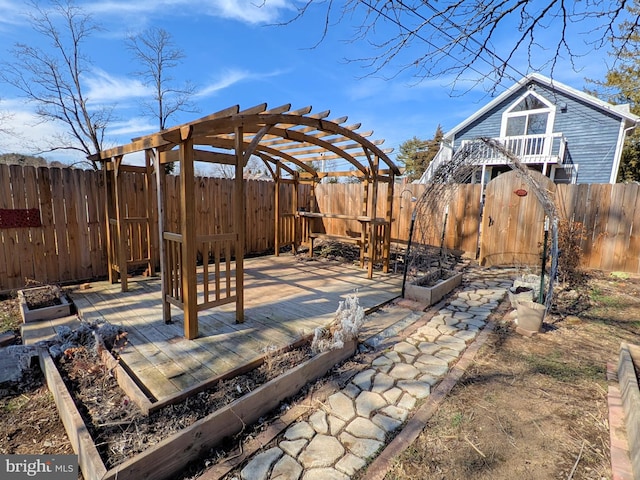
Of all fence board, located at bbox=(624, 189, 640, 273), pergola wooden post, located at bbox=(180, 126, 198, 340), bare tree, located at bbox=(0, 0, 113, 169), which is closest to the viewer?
pergola wooden post, located at bbox=(180, 126, 198, 340)

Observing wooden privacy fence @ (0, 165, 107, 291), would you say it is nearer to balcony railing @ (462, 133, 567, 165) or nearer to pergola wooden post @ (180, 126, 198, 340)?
pergola wooden post @ (180, 126, 198, 340)

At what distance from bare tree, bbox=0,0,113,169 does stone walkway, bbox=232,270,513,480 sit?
37.4 ft

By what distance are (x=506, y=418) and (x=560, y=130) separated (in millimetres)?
12067

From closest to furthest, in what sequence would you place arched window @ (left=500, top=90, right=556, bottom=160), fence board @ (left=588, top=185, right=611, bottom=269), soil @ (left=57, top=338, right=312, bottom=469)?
soil @ (left=57, top=338, right=312, bottom=469), fence board @ (left=588, top=185, right=611, bottom=269), arched window @ (left=500, top=90, right=556, bottom=160)

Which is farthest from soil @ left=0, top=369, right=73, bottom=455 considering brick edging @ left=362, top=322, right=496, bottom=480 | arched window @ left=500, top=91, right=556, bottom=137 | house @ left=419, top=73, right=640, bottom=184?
arched window @ left=500, top=91, right=556, bottom=137

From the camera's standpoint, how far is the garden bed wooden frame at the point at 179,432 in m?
1.42

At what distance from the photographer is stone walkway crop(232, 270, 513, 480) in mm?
1623

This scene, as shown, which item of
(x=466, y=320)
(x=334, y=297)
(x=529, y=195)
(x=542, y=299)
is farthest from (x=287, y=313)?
(x=529, y=195)

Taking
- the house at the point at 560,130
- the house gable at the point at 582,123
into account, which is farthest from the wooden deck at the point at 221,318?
the house gable at the point at 582,123

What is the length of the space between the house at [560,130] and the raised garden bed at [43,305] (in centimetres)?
932

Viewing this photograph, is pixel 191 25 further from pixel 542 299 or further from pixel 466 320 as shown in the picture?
pixel 542 299

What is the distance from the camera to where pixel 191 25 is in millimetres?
5516

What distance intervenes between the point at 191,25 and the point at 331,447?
270 inches

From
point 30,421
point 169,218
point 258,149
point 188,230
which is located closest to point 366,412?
point 188,230
